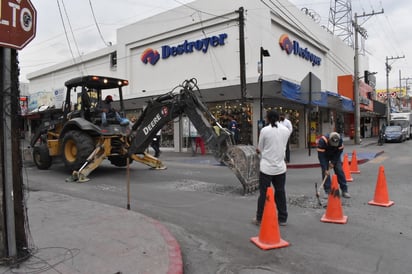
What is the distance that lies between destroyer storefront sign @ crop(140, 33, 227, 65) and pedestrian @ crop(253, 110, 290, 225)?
13663mm

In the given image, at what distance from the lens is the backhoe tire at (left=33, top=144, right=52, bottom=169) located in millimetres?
12117

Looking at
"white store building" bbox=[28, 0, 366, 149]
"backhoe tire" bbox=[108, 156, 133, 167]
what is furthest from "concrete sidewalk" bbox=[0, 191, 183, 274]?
"white store building" bbox=[28, 0, 366, 149]

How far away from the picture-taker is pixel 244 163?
791 centimetres

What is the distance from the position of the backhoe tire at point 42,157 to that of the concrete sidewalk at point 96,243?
589 centimetres

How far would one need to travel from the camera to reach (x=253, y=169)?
322 inches

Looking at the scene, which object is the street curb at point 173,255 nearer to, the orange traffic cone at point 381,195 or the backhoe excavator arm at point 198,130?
the backhoe excavator arm at point 198,130

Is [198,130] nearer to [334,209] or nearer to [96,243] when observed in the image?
[334,209]

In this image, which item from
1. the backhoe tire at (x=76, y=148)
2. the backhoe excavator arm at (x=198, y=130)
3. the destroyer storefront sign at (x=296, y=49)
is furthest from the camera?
the destroyer storefront sign at (x=296, y=49)

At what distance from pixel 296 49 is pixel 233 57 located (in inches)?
182

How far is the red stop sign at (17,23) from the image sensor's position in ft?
11.9

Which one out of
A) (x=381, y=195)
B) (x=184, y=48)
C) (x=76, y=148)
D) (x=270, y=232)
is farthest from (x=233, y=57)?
(x=270, y=232)

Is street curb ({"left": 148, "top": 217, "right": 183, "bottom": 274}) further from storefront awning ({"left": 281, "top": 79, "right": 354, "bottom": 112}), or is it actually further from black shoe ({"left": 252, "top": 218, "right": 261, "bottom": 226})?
storefront awning ({"left": 281, "top": 79, "right": 354, "bottom": 112})

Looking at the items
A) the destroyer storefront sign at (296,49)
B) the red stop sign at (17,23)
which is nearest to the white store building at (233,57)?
the destroyer storefront sign at (296,49)

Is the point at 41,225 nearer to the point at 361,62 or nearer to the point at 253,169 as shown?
the point at 253,169
